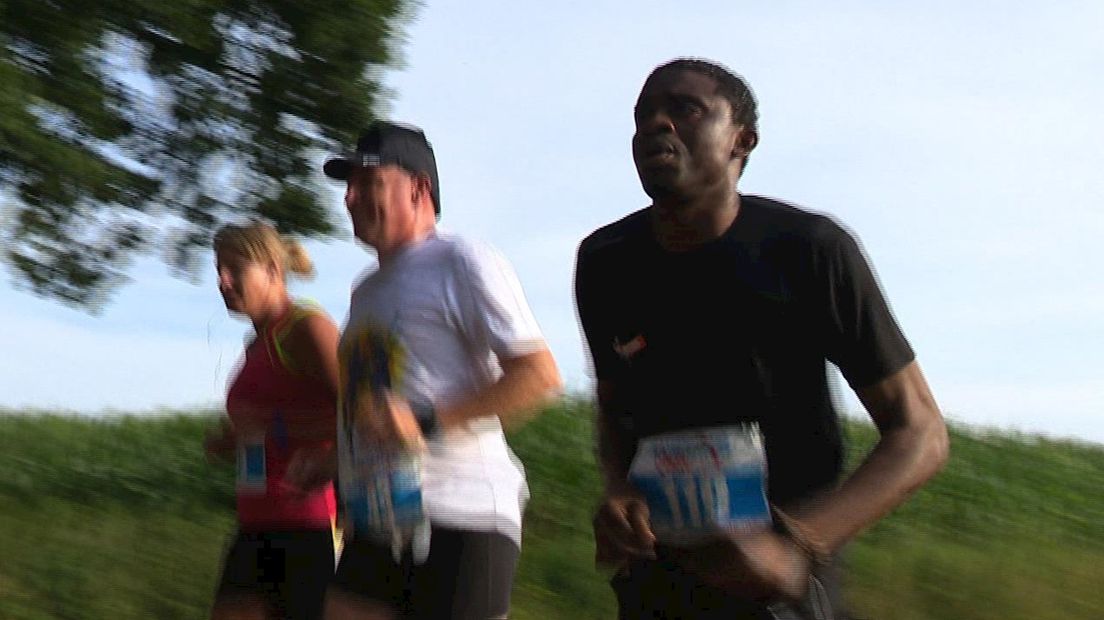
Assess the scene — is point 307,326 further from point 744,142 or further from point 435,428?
point 744,142

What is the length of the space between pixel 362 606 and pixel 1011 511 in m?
9.77

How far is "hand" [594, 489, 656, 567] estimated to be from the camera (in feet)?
9.30

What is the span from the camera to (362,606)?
390 centimetres

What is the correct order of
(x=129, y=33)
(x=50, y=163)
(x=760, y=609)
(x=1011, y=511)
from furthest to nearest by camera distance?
(x=1011, y=511) < (x=129, y=33) < (x=50, y=163) < (x=760, y=609)

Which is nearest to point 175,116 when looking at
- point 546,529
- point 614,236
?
point 546,529

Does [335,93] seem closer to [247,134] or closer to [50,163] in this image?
[247,134]

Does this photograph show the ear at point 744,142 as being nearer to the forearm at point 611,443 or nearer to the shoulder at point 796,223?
the shoulder at point 796,223

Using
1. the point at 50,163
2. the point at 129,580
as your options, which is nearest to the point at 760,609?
the point at 129,580

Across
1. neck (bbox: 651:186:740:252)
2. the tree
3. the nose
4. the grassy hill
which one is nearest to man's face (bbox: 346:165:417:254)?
the nose

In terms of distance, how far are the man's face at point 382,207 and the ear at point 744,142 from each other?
1.25 m

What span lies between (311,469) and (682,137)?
199 cm

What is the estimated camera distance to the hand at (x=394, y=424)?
12.1 ft

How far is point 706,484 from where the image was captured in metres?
2.80

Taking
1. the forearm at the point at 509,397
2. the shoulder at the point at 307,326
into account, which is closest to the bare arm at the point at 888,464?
the forearm at the point at 509,397
